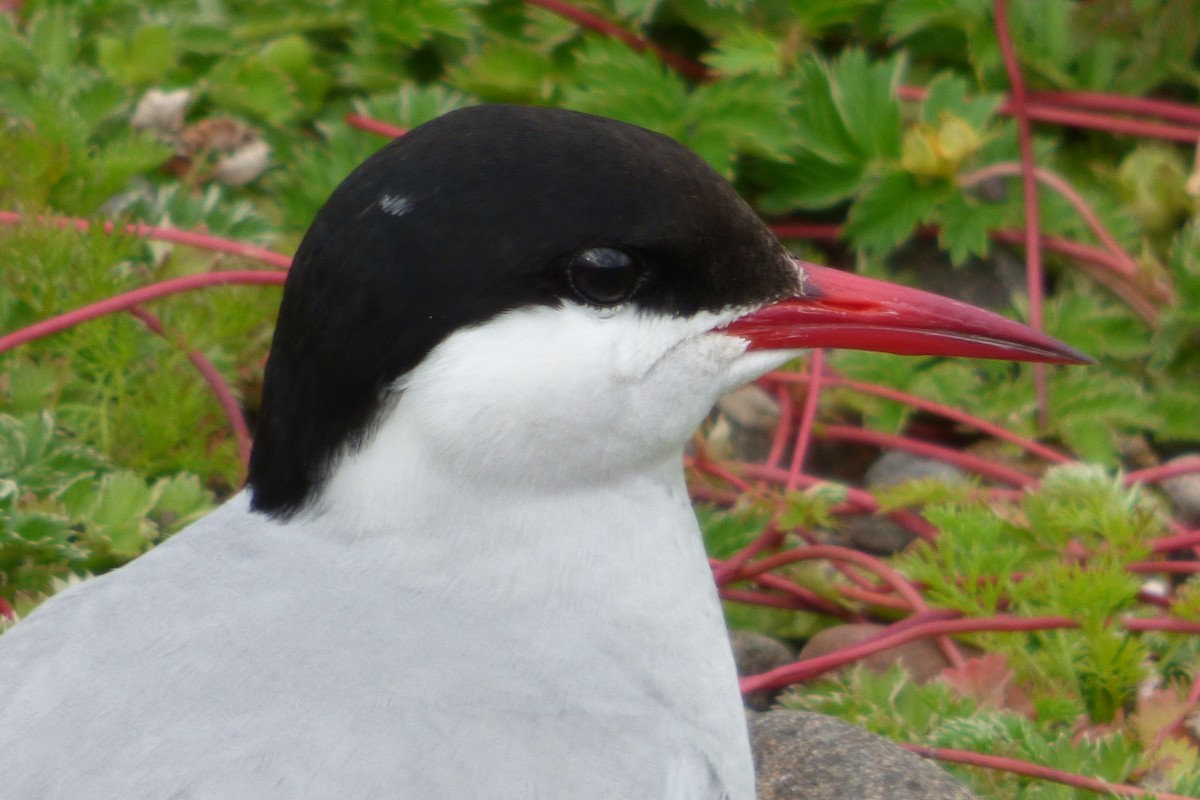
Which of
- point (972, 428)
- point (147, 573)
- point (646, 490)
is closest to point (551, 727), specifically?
point (646, 490)

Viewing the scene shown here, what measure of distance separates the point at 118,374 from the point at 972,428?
193cm

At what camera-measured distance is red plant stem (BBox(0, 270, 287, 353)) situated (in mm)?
3053

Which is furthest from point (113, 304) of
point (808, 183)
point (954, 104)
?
point (954, 104)

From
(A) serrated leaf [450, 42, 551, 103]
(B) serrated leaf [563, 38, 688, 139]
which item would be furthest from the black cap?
(A) serrated leaf [450, 42, 551, 103]

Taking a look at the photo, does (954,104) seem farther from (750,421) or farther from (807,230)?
(750,421)

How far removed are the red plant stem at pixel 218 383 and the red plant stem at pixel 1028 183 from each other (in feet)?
5.95

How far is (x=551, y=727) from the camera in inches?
74.9

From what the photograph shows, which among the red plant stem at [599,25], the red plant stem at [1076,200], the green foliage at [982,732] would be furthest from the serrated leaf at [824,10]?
the green foliage at [982,732]

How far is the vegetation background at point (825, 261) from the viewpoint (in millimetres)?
2793

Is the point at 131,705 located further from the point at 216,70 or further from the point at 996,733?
the point at 216,70

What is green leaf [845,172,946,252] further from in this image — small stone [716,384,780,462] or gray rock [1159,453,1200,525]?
gray rock [1159,453,1200,525]

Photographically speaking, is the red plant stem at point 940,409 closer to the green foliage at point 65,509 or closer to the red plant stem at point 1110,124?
the red plant stem at point 1110,124

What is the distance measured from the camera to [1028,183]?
3826mm

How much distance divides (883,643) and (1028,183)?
1.52 meters
